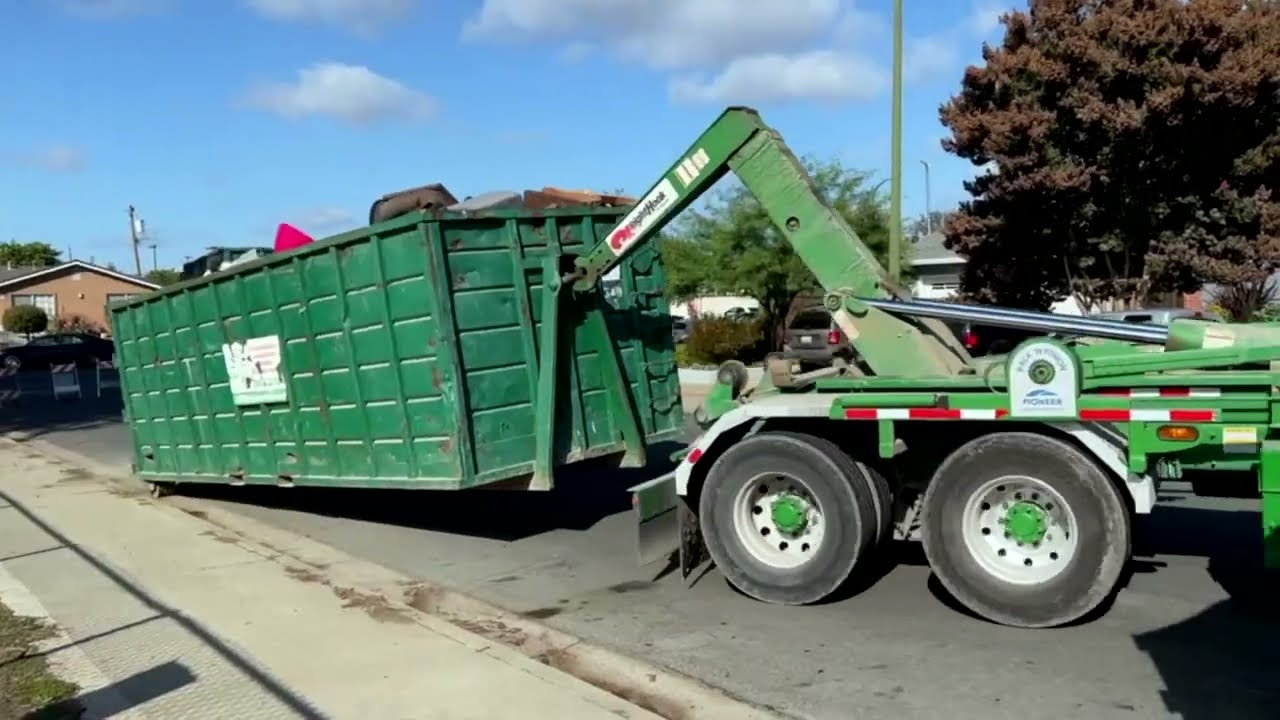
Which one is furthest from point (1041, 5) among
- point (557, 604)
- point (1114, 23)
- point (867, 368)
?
point (557, 604)

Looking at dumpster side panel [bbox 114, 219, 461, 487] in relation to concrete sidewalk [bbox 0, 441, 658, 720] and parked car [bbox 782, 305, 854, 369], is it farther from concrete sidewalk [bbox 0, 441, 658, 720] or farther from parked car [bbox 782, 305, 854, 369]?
parked car [bbox 782, 305, 854, 369]

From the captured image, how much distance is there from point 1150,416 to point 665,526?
9.82 ft

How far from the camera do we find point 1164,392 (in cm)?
587

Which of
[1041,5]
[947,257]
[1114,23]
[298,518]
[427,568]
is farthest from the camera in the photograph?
[947,257]

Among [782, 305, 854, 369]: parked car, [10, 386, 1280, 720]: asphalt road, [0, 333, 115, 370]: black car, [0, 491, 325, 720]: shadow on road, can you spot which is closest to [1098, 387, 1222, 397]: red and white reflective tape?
[10, 386, 1280, 720]: asphalt road

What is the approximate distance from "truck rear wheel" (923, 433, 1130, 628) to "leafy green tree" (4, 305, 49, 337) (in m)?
63.7

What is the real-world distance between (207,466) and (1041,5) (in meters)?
16.1

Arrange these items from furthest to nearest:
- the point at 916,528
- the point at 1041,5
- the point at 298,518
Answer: the point at 1041,5 < the point at 298,518 < the point at 916,528

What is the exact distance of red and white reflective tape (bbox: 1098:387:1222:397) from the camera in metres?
5.77

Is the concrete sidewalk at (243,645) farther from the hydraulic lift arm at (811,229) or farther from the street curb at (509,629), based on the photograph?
the hydraulic lift arm at (811,229)

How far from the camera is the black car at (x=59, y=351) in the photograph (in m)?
44.4

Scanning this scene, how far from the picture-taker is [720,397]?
747cm

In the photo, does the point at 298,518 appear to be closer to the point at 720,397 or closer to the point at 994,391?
the point at 720,397

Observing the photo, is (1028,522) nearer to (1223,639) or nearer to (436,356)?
(1223,639)
